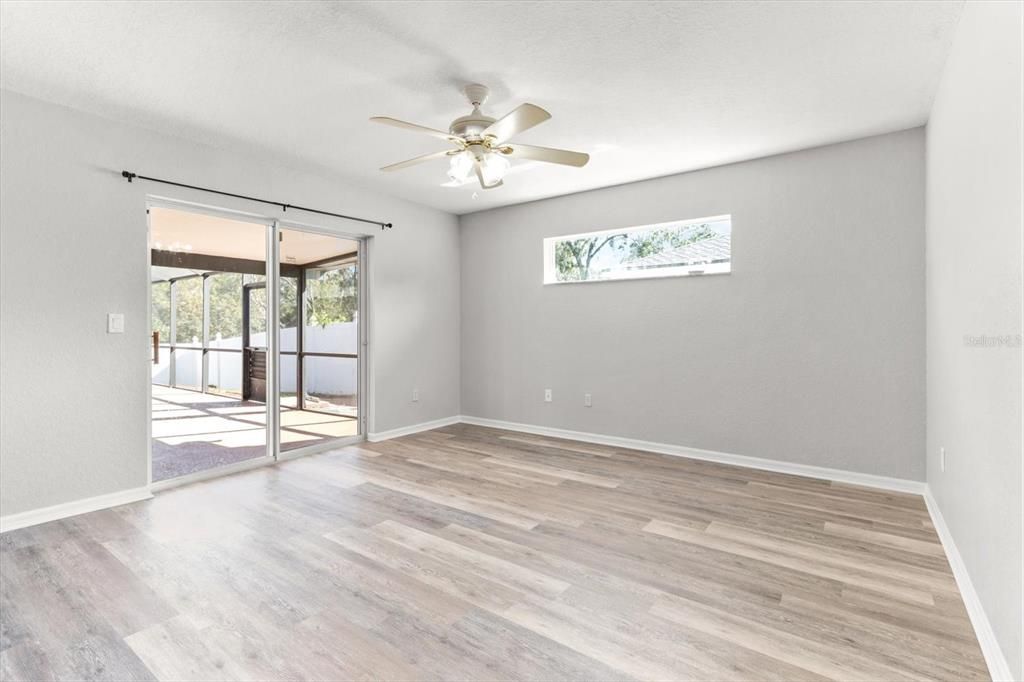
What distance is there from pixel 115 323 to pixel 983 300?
4.53 meters

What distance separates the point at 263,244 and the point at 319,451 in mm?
1878

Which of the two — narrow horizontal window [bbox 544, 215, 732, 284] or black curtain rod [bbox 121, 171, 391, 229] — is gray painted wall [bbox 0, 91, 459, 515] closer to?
black curtain rod [bbox 121, 171, 391, 229]

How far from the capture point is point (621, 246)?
4.90m

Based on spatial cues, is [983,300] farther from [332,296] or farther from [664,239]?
[332,296]

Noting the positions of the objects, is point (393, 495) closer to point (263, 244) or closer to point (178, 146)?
point (263, 244)

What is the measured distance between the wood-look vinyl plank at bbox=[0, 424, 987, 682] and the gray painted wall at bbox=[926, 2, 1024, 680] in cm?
34

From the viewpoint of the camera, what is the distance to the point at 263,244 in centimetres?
426

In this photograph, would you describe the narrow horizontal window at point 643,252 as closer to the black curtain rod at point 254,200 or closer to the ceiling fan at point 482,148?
the black curtain rod at point 254,200

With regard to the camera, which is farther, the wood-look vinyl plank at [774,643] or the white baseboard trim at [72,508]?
the white baseboard trim at [72,508]

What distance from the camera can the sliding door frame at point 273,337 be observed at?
139 inches

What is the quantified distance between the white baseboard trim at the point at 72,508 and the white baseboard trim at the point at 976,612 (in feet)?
14.2

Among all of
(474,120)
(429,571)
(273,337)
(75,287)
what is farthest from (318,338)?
(429,571)

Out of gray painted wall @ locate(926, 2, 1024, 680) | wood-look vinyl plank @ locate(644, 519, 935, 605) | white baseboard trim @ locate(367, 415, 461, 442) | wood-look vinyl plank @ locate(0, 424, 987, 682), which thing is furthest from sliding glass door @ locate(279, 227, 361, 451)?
gray painted wall @ locate(926, 2, 1024, 680)

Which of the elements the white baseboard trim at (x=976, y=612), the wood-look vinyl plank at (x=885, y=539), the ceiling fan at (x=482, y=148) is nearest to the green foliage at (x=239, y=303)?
the ceiling fan at (x=482, y=148)
